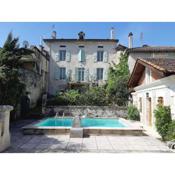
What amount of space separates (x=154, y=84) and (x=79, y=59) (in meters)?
19.0

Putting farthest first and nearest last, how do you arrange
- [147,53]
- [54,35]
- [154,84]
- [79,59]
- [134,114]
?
[54,35] < [79,59] < [147,53] < [134,114] < [154,84]

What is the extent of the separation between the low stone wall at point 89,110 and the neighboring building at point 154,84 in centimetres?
344

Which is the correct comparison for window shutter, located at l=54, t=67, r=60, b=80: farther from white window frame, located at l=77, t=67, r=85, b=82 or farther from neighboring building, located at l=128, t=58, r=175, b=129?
neighboring building, located at l=128, t=58, r=175, b=129

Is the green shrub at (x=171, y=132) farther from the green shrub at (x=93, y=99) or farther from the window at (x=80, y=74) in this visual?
the window at (x=80, y=74)

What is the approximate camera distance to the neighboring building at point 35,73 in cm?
2124

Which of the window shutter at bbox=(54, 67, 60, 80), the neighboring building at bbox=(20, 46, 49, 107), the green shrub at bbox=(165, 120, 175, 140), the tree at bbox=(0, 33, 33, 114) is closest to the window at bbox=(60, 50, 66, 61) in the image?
the window shutter at bbox=(54, 67, 60, 80)

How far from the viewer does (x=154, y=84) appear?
1270 cm

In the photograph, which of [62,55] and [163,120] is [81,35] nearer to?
[62,55]

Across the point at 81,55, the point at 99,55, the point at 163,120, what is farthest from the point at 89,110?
the point at 163,120

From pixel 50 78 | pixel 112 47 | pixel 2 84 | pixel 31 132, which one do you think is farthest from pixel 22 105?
pixel 112 47

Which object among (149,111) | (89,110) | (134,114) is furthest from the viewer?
(89,110)

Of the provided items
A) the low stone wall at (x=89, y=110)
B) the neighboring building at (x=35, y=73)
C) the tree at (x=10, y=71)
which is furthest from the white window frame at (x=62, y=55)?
the tree at (x=10, y=71)

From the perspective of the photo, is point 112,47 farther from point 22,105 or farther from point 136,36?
point 22,105

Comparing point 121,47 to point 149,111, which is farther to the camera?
point 121,47
